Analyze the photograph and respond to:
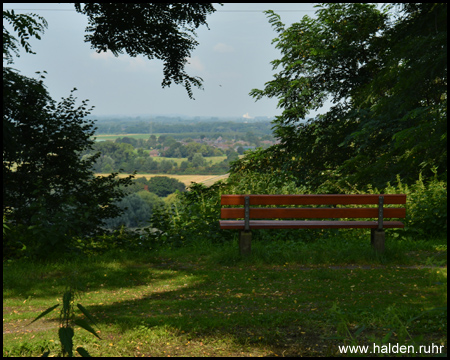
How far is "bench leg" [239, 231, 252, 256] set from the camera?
22.6 feet

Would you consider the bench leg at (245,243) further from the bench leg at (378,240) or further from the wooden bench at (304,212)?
the bench leg at (378,240)

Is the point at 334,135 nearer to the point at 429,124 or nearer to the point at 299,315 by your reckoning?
the point at 429,124

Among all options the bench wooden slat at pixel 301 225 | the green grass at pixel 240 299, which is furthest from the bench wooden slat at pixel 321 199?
the green grass at pixel 240 299

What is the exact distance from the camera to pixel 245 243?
689 centimetres

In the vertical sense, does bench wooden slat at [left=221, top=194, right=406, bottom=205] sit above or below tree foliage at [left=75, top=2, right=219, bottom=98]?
below

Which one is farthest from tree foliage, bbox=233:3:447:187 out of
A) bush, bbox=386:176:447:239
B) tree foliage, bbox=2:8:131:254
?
tree foliage, bbox=2:8:131:254

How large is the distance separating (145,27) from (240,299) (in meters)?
4.69

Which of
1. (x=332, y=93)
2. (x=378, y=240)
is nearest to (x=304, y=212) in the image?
(x=378, y=240)

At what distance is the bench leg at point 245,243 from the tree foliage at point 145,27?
325 centimetres

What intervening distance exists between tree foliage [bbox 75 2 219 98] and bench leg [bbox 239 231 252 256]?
3.25 meters

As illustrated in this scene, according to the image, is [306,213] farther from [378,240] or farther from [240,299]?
[240,299]

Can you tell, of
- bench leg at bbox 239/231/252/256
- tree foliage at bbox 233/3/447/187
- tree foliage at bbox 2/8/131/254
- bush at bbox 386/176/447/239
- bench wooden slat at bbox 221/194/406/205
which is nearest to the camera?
bench leg at bbox 239/231/252/256

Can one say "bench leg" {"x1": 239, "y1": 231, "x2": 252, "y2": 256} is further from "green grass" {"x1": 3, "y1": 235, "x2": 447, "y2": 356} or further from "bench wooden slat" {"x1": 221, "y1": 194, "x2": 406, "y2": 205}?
"bench wooden slat" {"x1": 221, "y1": 194, "x2": 406, "y2": 205}

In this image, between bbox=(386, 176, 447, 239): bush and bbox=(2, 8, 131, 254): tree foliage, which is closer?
bbox=(386, 176, 447, 239): bush
